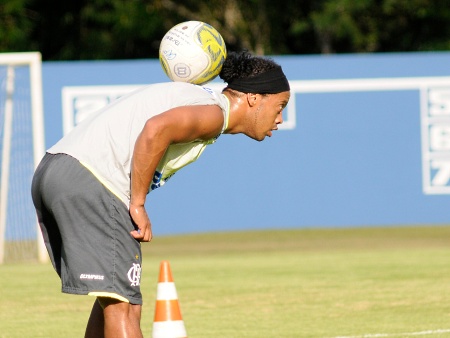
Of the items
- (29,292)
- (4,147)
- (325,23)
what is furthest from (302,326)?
(325,23)

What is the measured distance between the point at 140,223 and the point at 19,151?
10.1 m

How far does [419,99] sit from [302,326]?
1109 centimetres

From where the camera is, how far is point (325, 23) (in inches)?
1061

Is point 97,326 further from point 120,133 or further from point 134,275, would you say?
Answer: point 120,133

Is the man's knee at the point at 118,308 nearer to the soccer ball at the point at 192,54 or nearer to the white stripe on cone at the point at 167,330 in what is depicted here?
the white stripe on cone at the point at 167,330

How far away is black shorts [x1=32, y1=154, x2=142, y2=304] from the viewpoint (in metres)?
5.49

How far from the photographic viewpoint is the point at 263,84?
5.80 meters

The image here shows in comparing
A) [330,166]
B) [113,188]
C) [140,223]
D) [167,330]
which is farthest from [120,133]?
[330,166]

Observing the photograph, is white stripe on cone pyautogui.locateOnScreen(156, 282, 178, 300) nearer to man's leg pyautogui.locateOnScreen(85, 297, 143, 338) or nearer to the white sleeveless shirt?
man's leg pyautogui.locateOnScreen(85, 297, 143, 338)

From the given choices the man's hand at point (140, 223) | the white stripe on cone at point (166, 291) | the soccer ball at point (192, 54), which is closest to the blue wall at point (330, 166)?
the soccer ball at point (192, 54)

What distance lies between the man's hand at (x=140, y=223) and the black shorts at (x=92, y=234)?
0.13ft

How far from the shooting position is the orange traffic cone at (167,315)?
607cm

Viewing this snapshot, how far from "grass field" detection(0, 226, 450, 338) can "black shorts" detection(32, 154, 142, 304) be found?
289 cm

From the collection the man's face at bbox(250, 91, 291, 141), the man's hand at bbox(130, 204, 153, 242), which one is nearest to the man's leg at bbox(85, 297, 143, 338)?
the man's hand at bbox(130, 204, 153, 242)
